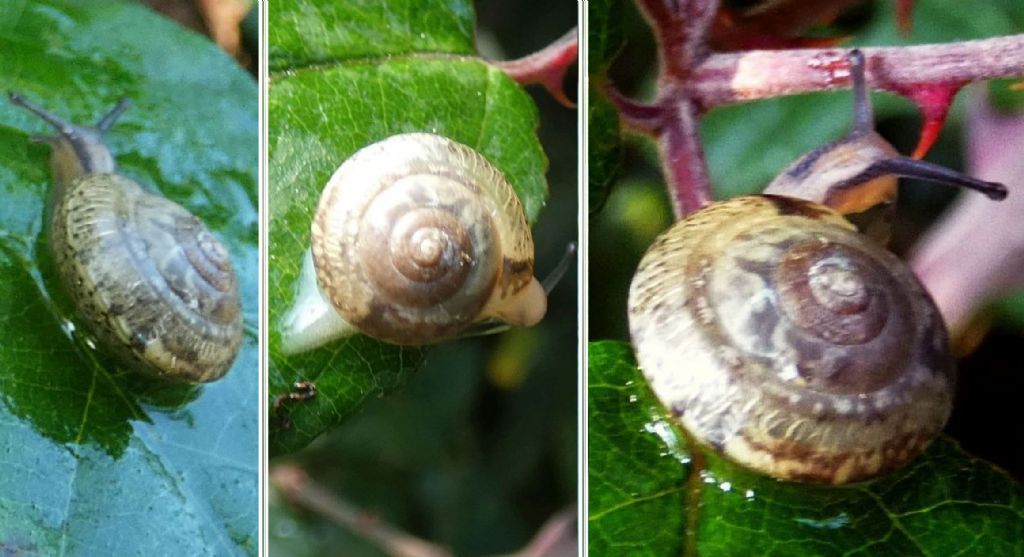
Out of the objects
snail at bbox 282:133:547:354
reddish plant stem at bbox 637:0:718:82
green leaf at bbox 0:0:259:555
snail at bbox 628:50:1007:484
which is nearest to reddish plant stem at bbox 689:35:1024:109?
reddish plant stem at bbox 637:0:718:82

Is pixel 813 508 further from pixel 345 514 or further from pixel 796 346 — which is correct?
pixel 345 514

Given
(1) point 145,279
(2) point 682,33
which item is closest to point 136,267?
(1) point 145,279

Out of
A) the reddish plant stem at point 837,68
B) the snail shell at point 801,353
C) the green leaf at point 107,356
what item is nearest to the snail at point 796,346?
the snail shell at point 801,353

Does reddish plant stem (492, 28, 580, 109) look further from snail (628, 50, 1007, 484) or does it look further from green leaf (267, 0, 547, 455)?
snail (628, 50, 1007, 484)

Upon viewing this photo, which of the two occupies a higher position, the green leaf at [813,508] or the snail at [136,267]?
the snail at [136,267]

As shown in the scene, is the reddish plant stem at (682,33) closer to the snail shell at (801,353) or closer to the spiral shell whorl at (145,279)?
the snail shell at (801,353)
